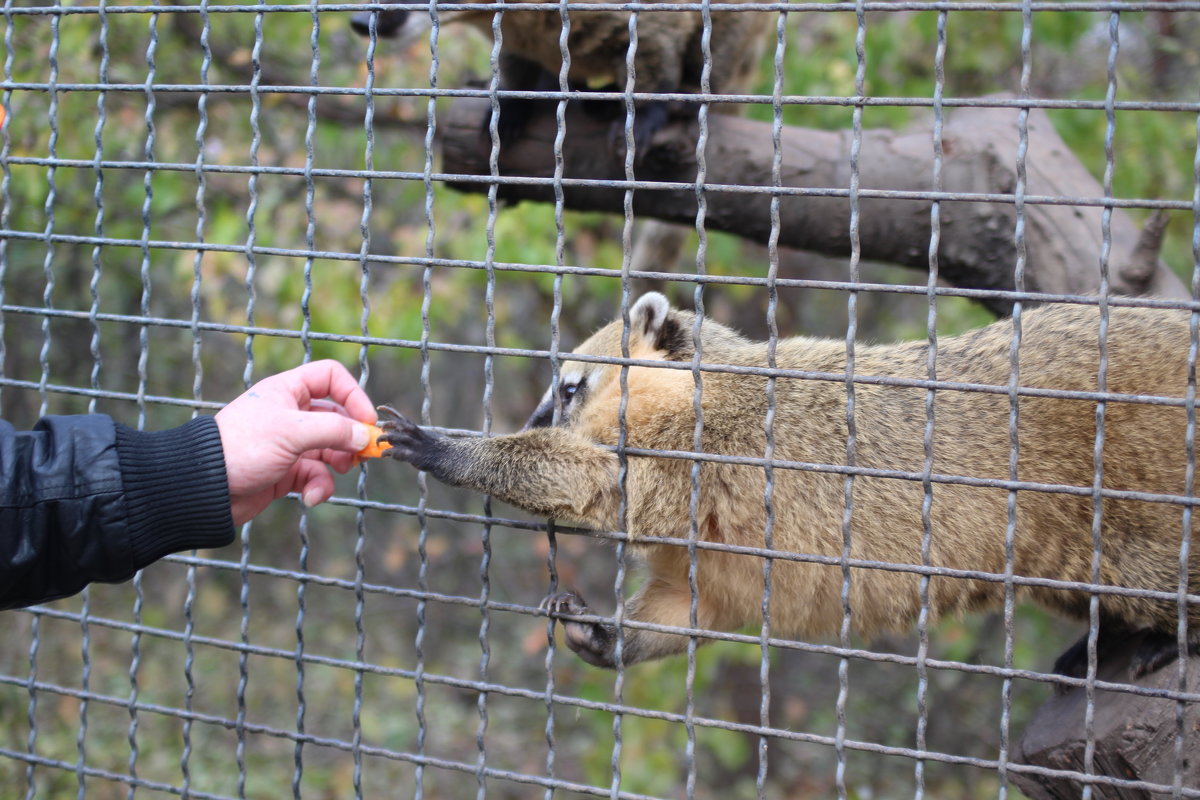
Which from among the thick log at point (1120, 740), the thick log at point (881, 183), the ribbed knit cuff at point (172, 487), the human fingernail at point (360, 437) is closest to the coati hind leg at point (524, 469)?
the human fingernail at point (360, 437)

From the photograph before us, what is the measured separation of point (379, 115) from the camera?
5.89m

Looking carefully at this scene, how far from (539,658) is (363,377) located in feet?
20.7

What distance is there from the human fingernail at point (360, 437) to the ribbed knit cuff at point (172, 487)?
0.94ft

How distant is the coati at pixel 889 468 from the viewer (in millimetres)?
2508

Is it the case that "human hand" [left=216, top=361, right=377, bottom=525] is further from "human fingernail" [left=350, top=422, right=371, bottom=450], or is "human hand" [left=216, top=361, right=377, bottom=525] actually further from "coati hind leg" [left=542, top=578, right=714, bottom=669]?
"coati hind leg" [left=542, top=578, right=714, bottom=669]

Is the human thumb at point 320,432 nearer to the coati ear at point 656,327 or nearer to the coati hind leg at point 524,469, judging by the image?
the coati hind leg at point 524,469

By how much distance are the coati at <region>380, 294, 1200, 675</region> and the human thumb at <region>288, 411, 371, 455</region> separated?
18cm

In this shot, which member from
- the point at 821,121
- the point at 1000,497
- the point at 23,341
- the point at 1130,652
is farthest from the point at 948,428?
the point at 23,341

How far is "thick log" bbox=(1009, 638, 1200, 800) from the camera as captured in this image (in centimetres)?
221

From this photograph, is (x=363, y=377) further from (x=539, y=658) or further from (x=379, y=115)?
(x=539, y=658)

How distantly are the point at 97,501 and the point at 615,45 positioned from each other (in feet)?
8.99

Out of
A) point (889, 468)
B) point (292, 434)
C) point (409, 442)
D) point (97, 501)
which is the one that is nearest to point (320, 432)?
point (292, 434)

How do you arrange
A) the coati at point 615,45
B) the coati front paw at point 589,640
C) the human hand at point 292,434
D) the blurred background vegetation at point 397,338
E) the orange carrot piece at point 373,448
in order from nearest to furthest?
the human hand at point 292,434 → the orange carrot piece at point 373,448 → the coati front paw at point 589,640 → the coati at point 615,45 → the blurred background vegetation at point 397,338

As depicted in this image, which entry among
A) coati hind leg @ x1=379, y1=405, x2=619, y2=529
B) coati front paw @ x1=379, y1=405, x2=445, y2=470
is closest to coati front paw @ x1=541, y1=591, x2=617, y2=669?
coati hind leg @ x1=379, y1=405, x2=619, y2=529
